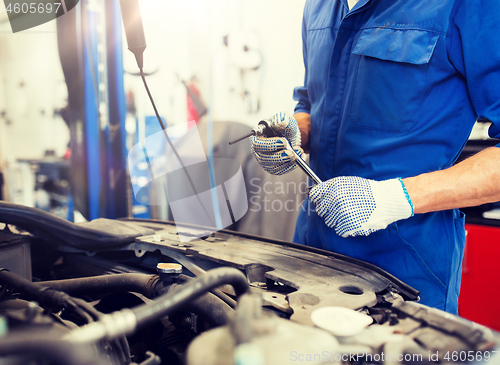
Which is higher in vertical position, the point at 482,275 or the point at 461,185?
the point at 461,185

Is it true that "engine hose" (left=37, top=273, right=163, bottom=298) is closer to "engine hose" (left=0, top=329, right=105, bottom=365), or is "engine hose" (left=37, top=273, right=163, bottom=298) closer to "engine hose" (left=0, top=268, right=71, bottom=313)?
"engine hose" (left=0, top=268, right=71, bottom=313)

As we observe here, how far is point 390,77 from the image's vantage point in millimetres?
859

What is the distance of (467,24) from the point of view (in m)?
0.75

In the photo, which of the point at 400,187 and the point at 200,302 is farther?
the point at 400,187

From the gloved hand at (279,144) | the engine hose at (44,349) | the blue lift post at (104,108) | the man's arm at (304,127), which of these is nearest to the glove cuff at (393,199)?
the gloved hand at (279,144)

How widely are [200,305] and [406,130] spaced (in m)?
0.67

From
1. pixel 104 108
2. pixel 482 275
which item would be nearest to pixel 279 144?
pixel 482 275

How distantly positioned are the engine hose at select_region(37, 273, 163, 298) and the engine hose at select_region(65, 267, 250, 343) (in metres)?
0.28

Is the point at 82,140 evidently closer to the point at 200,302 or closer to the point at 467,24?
the point at 200,302

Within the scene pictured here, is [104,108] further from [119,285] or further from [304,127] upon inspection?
[119,285]

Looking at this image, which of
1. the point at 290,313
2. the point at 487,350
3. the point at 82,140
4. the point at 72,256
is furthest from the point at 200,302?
the point at 82,140

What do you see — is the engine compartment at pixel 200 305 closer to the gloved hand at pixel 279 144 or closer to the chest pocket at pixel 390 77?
the gloved hand at pixel 279 144

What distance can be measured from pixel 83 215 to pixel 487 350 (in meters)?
2.09

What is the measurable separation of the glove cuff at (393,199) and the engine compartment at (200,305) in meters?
0.14
